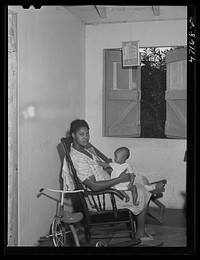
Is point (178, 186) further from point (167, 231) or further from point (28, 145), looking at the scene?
point (28, 145)

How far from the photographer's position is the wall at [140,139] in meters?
2.99

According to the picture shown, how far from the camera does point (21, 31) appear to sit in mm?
2869

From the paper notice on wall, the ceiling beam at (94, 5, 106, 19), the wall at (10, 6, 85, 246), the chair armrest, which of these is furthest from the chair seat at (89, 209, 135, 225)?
the ceiling beam at (94, 5, 106, 19)

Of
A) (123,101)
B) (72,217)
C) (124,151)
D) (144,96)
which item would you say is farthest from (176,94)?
(72,217)

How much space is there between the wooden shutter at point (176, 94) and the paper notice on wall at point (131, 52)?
7.8 inches

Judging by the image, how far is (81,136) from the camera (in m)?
3.03

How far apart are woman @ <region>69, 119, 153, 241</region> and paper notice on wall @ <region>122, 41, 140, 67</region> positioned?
49cm

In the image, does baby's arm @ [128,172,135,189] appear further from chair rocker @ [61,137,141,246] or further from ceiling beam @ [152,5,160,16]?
ceiling beam @ [152,5,160,16]

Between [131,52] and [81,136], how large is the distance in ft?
2.05

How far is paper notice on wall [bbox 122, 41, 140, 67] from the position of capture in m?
2.98

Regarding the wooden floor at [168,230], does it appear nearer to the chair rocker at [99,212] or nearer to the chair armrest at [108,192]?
the chair rocker at [99,212]

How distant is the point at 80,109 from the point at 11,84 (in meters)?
0.48
